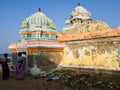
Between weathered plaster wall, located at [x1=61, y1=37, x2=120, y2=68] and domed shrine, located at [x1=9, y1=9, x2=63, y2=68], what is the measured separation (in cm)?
178

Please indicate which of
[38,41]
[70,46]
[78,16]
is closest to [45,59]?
[38,41]

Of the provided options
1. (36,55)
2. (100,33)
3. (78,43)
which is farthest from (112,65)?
(36,55)

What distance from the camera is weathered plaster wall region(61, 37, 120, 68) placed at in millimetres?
9680

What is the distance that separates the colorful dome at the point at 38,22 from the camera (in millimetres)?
19300

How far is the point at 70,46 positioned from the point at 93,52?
2299 millimetres

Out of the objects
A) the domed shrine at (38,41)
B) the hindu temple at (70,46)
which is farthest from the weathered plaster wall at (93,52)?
the domed shrine at (38,41)

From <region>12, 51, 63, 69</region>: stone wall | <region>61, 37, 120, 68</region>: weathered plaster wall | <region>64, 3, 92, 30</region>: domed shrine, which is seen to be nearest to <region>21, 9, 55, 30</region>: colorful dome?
<region>12, 51, 63, 69</region>: stone wall

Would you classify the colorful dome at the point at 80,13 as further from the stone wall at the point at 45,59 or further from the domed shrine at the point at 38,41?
the stone wall at the point at 45,59

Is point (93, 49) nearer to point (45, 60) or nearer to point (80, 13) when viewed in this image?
point (45, 60)

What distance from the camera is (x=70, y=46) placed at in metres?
12.6

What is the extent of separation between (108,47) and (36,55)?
6.72m

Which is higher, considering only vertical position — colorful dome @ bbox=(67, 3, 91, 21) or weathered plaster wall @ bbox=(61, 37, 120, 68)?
colorful dome @ bbox=(67, 3, 91, 21)

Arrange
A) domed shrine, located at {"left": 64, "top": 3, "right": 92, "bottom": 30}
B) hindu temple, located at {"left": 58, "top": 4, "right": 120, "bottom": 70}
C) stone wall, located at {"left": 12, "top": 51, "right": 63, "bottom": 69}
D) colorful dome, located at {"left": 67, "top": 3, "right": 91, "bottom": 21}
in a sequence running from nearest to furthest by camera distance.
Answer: hindu temple, located at {"left": 58, "top": 4, "right": 120, "bottom": 70}
stone wall, located at {"left": 12, "top": 51, "right": 63, "bottom": 69}
domed shrine, located at {"left": 64, "top": 3, "right": 92, "bottom": 30}
colorful dome, located at {"left": 67, "top": 3, "right": 91, "bottom": 21}

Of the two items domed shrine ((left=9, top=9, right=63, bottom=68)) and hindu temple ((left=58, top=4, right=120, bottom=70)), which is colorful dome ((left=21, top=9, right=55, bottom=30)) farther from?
hindu temple ((left=58, top=4, right=120, bottom=70))
